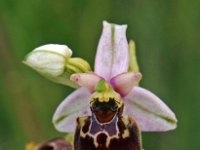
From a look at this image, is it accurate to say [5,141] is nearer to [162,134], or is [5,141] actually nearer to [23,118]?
[23,118]

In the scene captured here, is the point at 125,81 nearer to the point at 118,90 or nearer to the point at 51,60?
the point at 118,90

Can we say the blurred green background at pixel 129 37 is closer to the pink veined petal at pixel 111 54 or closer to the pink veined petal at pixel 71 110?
the pink veined petal at pixel 71 110

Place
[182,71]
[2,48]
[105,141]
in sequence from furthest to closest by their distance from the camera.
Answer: [182,71] → [2,48] → [105,141]

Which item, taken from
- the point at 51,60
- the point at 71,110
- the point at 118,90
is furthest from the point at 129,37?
the point at 51,60

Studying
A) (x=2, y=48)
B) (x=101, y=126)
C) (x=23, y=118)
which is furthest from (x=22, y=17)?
(x=101, y=126)

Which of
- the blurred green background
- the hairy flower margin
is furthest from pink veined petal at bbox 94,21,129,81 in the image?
the blurred green background

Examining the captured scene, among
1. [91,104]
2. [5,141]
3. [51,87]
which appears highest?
[91,104]

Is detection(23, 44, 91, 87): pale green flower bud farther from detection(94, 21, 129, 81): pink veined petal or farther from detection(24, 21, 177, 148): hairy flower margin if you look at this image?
detection(94, 21, 129, 81): pink veined petal
